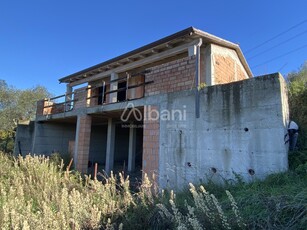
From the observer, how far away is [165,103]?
7.16m

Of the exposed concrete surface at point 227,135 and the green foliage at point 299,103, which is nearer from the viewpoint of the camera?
the exposed concrete surface at point 227,135

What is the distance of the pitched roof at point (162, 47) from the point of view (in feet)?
27.3

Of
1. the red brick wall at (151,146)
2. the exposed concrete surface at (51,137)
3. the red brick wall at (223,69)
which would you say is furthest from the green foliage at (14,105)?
the red brick wall at (223,69)

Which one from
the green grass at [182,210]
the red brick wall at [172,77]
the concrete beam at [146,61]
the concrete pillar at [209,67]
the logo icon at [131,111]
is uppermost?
the concrete beam at [146,61]

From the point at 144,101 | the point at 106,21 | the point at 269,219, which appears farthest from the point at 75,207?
the point at 106,21

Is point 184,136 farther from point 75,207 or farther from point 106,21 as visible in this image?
point 106,21

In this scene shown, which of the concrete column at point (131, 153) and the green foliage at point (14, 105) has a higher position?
the green foliage at point (14, 105)

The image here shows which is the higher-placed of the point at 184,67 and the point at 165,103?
the point at 184,67

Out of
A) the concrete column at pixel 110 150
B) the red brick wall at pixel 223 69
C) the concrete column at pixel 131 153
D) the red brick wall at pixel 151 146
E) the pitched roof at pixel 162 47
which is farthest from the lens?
the concrete column at pixel 131 153

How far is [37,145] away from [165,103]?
→ 9.72 metres

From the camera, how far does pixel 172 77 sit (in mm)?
7750

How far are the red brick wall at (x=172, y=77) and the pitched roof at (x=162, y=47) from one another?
1.27 m

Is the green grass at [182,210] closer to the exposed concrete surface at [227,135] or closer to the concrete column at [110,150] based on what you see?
the exposed concrete surface at [227,135]

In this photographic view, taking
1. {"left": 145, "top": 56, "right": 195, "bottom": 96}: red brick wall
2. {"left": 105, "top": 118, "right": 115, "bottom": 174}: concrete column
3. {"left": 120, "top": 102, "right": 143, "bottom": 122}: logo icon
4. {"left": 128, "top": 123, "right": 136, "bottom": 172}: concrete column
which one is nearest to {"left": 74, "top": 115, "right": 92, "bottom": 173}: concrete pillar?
{"left": 105, "top": 118, "right": 115, "bottom": 174}: concrete column
